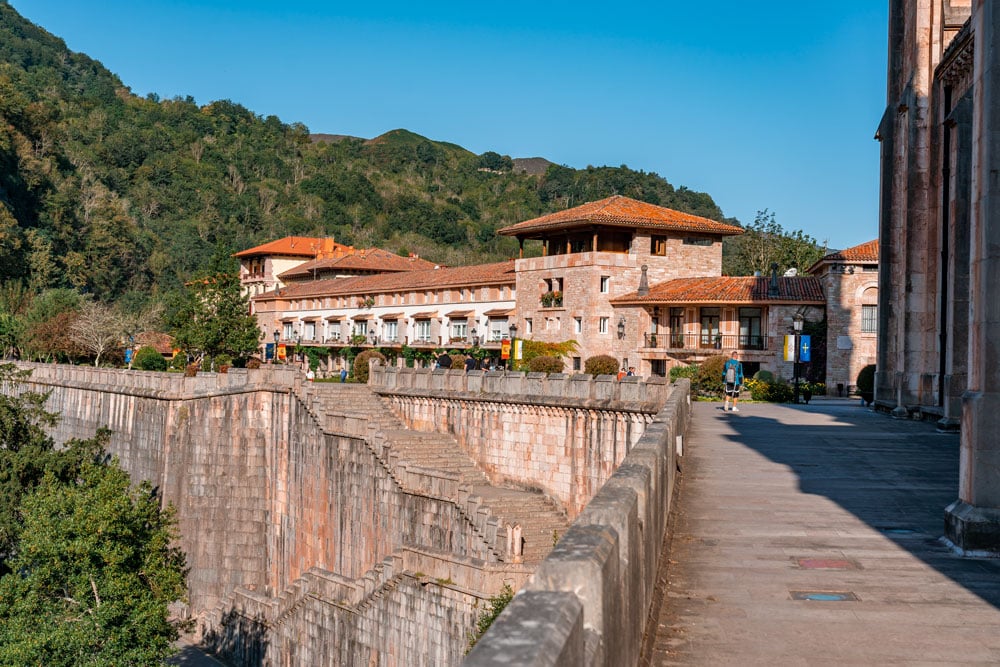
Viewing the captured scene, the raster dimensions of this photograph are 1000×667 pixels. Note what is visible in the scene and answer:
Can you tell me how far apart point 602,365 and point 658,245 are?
891cm

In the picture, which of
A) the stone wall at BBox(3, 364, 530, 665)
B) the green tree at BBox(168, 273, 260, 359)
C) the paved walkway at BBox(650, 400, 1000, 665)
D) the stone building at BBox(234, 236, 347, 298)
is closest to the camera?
the paved walkway at BBox(650, 400, 1000, 665)

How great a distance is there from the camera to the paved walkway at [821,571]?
5898mm

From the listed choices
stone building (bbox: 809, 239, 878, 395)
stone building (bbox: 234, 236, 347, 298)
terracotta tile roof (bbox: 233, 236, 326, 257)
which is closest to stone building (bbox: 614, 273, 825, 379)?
stone building (bbox: 809, 239, 878, 395)

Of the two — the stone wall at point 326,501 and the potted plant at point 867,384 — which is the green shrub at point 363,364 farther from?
the potted plant at point 867,384

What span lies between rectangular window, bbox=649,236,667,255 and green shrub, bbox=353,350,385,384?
14.9 metres

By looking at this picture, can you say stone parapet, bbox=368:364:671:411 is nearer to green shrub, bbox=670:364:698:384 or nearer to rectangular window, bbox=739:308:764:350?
green shrub, bbox=670:364:698:384

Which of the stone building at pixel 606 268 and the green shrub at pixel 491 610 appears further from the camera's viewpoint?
the stone building at pixel 606 268

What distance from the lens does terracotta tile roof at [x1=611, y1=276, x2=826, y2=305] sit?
1800 inches

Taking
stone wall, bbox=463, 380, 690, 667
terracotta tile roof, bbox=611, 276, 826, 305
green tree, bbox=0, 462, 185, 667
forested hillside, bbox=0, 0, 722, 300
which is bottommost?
green tree, bbox=0, 462, 185, 667

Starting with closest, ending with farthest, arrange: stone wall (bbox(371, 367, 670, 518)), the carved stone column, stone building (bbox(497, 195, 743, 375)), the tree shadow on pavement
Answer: the carved stone column
the tree shadow on pavement
stone wall (bbox(371, 367, 670, 518))
stone building (bbox(497, 195, 743, 375))

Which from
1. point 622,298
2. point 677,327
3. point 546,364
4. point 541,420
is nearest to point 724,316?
point 677,327

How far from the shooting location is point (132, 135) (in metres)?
136

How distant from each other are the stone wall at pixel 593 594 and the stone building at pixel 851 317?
128 ft

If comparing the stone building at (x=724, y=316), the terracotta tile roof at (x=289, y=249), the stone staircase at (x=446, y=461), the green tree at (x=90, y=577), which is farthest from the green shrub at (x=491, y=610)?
the terracotta tile roof at (x=289, y=249)
